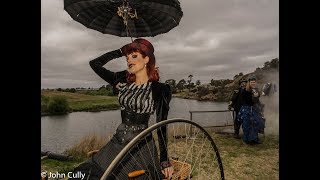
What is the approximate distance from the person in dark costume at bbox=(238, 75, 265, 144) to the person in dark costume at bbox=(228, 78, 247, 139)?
3.1 inches

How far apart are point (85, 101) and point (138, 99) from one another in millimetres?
870

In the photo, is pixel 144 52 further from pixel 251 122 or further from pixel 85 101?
pixel 251 122

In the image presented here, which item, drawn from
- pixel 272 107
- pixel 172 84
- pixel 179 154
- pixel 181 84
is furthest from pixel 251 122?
pixel 172 84

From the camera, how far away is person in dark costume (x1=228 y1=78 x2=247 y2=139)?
5.90m

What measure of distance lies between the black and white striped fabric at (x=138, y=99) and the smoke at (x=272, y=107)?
2062 mm

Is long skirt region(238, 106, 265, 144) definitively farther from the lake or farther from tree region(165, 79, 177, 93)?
tree region(165, 79, 177, 93)

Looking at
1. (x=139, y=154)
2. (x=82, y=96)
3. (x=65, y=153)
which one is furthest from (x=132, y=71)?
(x=65, y=153)

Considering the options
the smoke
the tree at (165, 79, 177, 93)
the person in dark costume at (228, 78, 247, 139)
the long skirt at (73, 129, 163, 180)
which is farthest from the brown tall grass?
the smoke

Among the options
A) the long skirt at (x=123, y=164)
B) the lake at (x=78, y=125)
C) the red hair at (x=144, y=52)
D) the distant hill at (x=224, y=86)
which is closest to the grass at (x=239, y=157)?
the lake at (x=78, y=125)

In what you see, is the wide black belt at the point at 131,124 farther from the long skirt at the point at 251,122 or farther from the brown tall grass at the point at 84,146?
the long skirt at the point at 251,122

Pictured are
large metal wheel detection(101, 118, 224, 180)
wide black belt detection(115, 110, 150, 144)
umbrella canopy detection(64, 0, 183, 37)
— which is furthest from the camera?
umbrella canopy detection(64, 0, 183, 37)

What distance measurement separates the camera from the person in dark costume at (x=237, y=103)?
5.90 m
